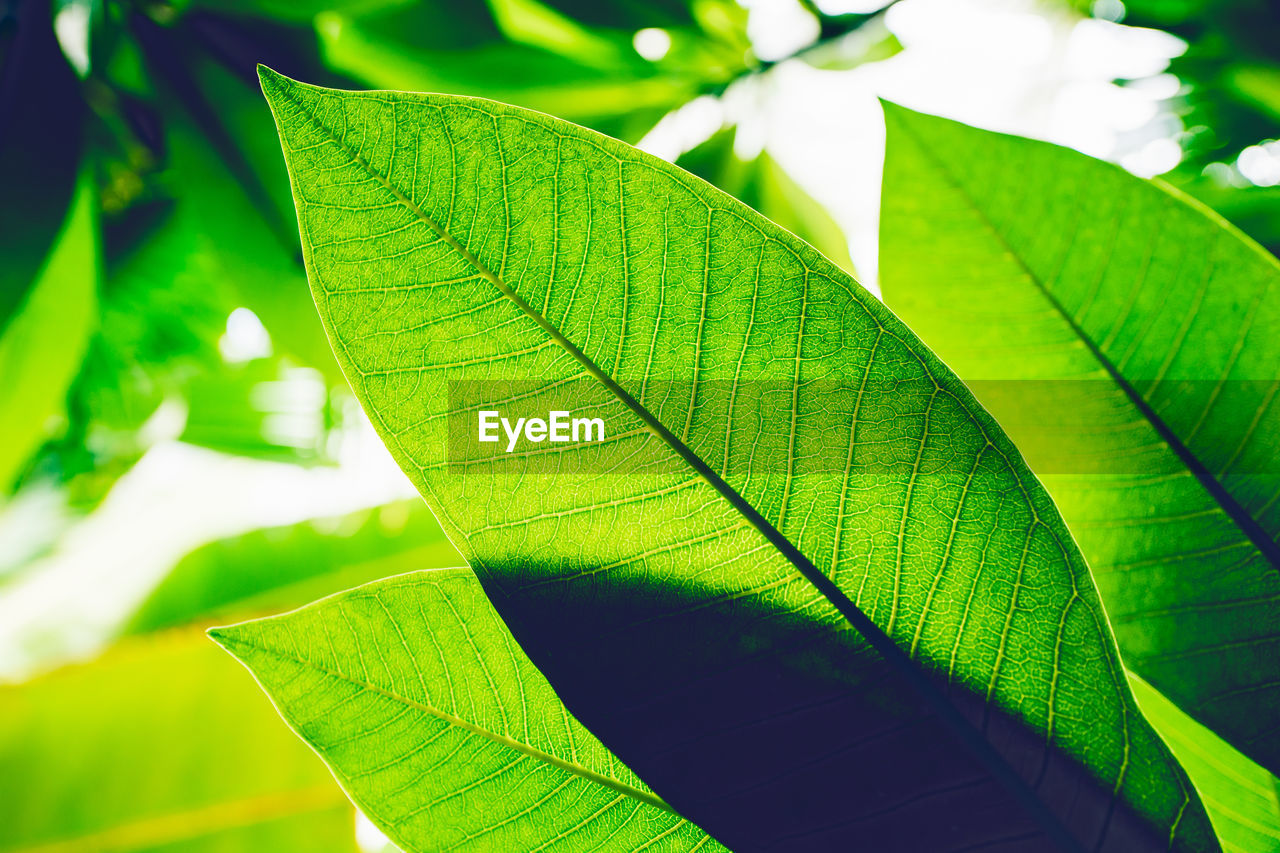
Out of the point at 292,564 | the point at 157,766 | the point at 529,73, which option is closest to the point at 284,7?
the point at 529,73

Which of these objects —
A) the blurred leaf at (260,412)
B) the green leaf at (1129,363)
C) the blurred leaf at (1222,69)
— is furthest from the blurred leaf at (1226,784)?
the blurred leaf at (260,412)

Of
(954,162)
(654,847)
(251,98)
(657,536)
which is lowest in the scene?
(654,847)

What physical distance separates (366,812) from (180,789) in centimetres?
41

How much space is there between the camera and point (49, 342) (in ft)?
2.07

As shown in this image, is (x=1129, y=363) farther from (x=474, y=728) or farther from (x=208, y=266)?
(x=208, y=266)

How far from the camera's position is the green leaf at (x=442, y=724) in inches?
9.8

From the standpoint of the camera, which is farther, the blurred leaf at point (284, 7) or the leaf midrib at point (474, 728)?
the blurred leaf at point (284, 7)

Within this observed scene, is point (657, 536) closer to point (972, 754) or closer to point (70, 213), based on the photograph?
point (972, 754)

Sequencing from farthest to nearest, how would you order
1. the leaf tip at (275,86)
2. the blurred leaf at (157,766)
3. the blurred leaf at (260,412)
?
the blurred leaf at (260,412)
the blurred leaf at (157,766)
the leaf tip at (275,86)

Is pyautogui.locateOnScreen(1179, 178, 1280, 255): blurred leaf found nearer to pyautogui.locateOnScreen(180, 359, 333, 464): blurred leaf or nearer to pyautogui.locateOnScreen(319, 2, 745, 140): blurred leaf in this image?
pyautogui.locateOnScreen(319, 2, 745, 140): blurred leaf

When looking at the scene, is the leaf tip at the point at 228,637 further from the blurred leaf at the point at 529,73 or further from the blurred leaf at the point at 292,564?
the blurred leaf at the point at 529,73

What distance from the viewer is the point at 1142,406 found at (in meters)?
0.30

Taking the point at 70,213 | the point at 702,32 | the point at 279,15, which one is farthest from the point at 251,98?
the point at 702,32

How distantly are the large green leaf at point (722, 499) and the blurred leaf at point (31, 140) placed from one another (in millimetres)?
512
